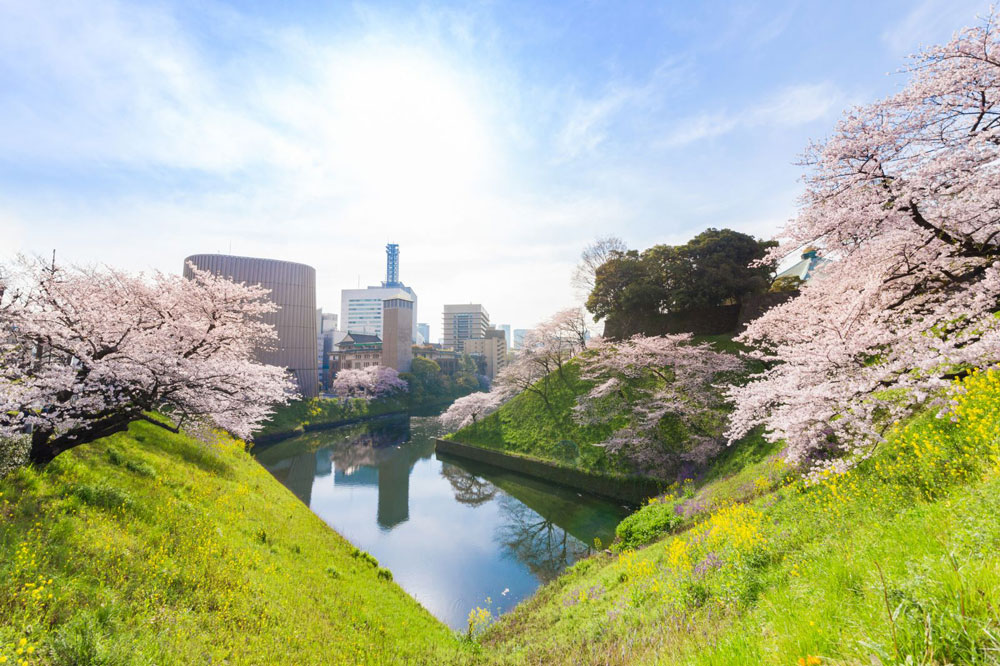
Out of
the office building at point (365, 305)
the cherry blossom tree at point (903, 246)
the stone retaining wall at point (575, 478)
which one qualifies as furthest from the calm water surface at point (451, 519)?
the office building at point (365, 305)

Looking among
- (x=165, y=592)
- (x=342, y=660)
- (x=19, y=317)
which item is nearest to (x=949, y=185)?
(x=342, y=660)

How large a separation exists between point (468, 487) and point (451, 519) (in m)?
4.58

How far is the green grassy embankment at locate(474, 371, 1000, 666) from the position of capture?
1924mm

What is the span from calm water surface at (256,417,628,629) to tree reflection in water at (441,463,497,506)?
0.06 m

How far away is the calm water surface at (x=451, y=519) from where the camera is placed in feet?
39.8

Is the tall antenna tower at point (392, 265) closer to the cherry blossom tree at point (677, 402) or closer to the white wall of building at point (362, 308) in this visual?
the white wall of building at point (362, 308)

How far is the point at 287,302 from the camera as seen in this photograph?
4931 centimetres

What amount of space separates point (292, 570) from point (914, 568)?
963 cm

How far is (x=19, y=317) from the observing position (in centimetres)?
835

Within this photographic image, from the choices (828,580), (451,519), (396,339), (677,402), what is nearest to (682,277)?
(677,402)

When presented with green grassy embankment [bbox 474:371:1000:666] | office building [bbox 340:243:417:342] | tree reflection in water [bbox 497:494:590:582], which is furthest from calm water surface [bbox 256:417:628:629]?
office building [bbox 340:243:417:342]

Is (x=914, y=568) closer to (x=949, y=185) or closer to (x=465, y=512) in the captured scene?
(x=949, y=185)

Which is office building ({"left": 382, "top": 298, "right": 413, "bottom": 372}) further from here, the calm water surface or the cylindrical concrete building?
the calm water surface

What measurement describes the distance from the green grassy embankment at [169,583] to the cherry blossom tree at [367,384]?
45.6 metres
